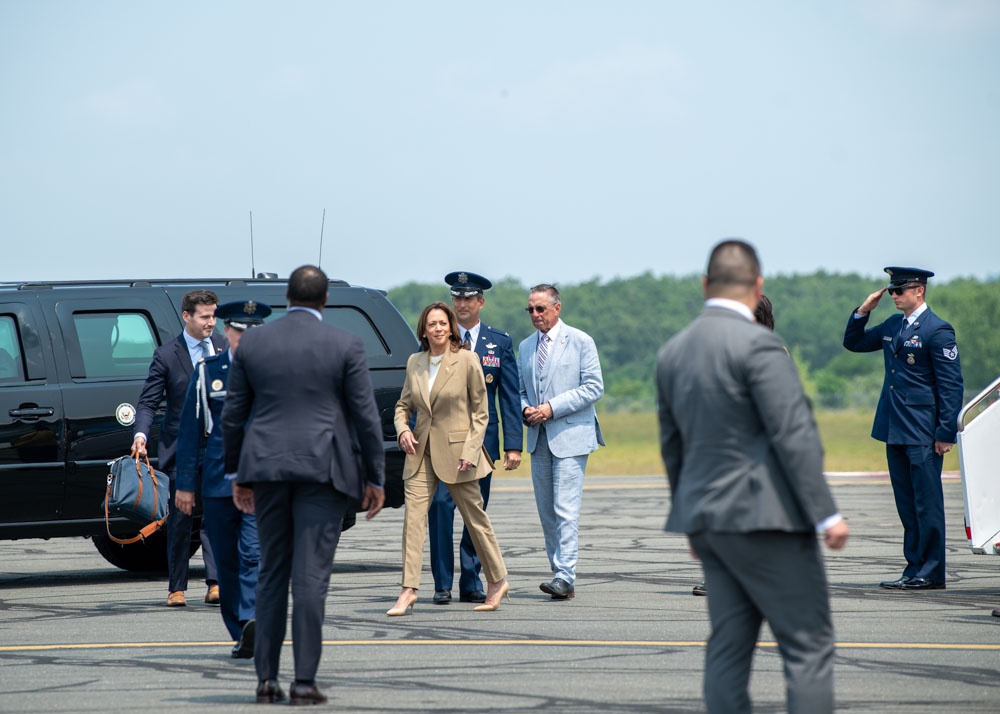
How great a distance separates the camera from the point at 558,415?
9641 millimetres

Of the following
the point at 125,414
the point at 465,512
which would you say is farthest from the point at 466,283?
the point at 125,414

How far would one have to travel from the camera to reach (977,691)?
20.3 ft

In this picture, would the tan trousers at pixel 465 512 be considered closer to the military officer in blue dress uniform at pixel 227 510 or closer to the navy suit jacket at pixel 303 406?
the military officer in blue dress uniform at pixel 227 510

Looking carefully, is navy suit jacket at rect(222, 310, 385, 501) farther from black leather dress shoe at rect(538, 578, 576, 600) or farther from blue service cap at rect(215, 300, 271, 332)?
black leather dress shoe at rect(538, 578, 576, 600)

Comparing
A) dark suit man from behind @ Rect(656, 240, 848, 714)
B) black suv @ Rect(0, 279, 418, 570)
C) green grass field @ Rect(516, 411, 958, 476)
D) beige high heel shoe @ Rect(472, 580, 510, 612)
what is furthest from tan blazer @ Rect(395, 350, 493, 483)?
green grass field @ Rect(516, 411, 958, 476)

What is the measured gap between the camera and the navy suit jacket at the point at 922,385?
9.82 meters

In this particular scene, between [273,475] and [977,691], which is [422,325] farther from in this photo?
[977,691]

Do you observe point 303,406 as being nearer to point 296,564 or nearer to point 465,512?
point 296,564

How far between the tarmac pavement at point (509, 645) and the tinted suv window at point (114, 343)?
158 cm

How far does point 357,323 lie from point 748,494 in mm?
7025

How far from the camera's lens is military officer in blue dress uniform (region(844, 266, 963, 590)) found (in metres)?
9.80

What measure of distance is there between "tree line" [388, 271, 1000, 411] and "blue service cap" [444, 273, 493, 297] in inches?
3926

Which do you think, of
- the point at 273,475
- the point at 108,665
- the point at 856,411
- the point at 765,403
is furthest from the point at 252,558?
the point at 856,411

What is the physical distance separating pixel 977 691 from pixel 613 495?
14.7 m
